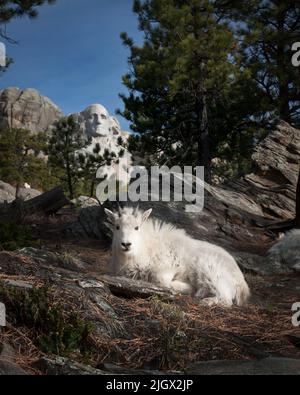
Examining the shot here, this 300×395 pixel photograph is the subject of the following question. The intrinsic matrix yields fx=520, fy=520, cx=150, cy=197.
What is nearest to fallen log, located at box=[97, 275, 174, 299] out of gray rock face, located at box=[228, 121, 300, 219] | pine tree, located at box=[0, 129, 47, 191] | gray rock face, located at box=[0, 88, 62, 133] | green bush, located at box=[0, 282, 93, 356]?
green bush, located at box=[0, 282, 93, 356]

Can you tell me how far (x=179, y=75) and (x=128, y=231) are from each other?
1194cm

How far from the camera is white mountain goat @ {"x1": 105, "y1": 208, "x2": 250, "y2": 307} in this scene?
23.2ft

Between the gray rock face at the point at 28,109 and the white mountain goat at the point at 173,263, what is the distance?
284ft

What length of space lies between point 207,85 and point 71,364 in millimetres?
16879

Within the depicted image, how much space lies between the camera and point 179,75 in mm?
18141

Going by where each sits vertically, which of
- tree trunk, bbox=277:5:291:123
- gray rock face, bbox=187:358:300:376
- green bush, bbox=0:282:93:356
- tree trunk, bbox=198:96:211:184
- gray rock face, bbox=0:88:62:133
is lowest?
gray rock face, bbox=187:358:300:376

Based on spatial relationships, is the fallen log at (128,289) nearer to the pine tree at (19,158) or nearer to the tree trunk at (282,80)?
the tree trunk at (282,80)

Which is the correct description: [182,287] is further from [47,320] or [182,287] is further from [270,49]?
[270,49]

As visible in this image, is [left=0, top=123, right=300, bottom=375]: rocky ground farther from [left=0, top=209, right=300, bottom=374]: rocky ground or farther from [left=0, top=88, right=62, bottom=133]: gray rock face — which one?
[left=0, top=88, right=62, bottom=133]: gray rock face

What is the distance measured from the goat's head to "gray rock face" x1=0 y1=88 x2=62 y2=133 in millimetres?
86469

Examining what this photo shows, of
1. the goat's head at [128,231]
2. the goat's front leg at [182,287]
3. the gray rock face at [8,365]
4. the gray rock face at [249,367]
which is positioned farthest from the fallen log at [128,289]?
the gray rock face at [8,365]

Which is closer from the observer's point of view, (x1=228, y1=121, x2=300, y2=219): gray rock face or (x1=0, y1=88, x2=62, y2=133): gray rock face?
(x1=228, y1=121, x2=300, y2=219): gray rock face

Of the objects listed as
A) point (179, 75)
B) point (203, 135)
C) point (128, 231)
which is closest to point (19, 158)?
point (203, 135)
